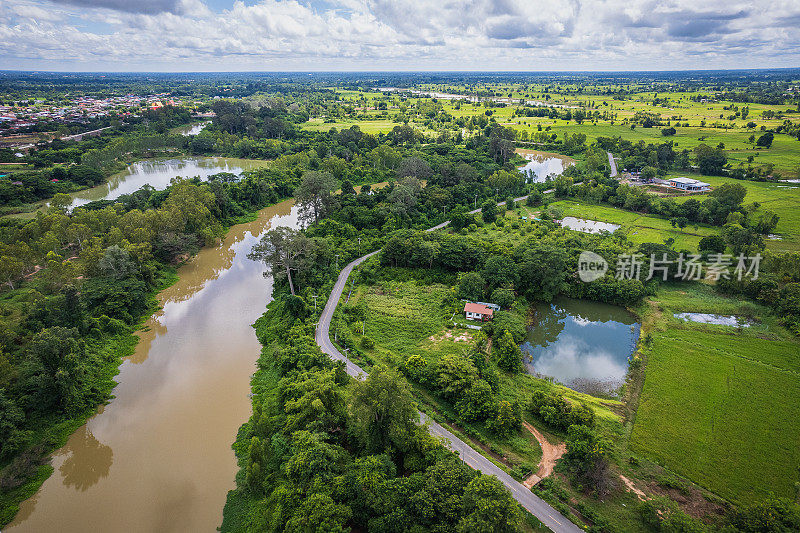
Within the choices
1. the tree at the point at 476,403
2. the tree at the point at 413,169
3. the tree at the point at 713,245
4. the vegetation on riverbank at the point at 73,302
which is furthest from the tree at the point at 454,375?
the tree at the point at 413,169

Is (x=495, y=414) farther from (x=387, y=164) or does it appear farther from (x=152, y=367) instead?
(x=387, y=164)

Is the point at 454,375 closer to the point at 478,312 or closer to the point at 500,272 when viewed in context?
the point at 478,312

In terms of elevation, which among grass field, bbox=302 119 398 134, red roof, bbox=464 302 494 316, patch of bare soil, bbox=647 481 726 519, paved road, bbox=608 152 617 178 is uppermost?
grass field, bbox=302 119 398 134

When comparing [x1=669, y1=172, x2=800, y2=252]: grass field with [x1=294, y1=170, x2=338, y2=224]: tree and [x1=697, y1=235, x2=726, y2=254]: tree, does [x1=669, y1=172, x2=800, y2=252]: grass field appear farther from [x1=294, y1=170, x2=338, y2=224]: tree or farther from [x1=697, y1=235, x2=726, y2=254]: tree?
[x1=294, y1=170, x2=338, y2=224]: tree

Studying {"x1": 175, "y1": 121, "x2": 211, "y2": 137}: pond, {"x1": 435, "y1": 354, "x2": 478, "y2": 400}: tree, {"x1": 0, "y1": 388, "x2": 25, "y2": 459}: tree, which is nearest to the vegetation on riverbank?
{"x1": 0, "y1": 388, "x2": 25, "y2": 459}: tree

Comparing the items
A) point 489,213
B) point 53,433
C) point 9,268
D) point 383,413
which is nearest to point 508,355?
point 383,413

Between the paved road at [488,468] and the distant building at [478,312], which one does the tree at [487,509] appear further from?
the distant building at [478,312]

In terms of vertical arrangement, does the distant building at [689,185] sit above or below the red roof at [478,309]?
above
